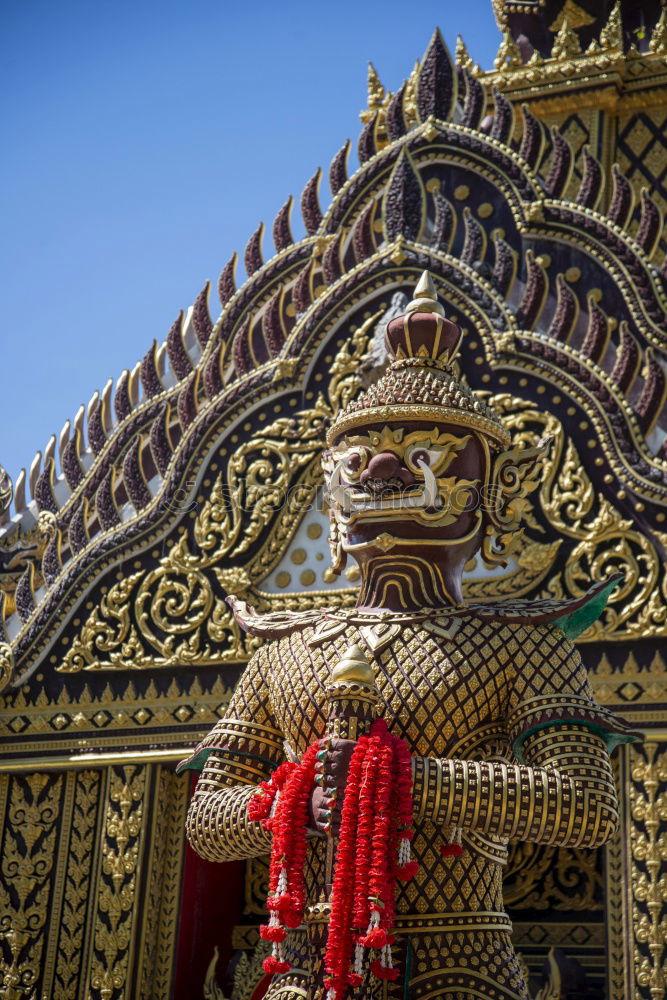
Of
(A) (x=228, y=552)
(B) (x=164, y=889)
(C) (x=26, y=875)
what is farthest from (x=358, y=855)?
(C) (x=26, y=875)

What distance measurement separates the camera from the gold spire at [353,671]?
13.2 feet

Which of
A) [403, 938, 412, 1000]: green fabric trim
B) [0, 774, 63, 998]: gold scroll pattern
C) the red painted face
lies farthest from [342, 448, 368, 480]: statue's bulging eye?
[0, 774, 63, 998]: gold scroll pattern

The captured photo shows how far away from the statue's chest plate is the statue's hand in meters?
0.26

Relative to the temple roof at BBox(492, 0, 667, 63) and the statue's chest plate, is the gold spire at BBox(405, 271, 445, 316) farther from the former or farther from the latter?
the temple roof at BBox(492, 0, 667, 63)

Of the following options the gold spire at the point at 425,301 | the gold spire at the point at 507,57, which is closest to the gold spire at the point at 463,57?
the gold spire at the point at 507,57

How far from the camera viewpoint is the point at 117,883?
6.57m

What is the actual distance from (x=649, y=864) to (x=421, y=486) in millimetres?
2088

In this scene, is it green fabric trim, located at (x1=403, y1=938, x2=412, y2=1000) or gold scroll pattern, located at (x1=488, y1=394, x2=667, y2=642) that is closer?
green fabric trim, located at (x1=403, y1=938, x2=412, y2=1000)

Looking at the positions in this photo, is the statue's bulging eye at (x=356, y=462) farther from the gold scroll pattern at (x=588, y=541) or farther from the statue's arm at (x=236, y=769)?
the gold scroll pattern at (x=588, y=541)

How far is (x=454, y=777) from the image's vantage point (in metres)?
4.03

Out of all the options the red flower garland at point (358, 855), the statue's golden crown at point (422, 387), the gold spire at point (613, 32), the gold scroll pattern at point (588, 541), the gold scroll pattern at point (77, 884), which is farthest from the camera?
the gold spire at point (613, 32)

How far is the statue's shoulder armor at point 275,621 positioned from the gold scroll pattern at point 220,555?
6.15ft

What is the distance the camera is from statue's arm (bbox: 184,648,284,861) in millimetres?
4344

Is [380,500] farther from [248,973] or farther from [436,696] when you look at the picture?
[248,973]
